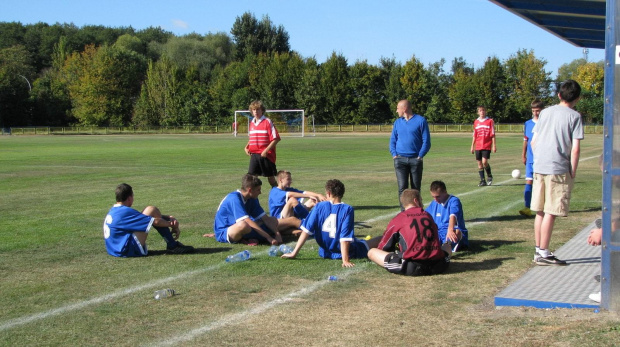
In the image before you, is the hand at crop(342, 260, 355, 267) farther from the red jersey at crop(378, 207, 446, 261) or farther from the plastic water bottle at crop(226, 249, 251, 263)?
the plastic water bottle at crop(226, 249, 251, 263)

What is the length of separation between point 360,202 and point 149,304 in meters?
7.17

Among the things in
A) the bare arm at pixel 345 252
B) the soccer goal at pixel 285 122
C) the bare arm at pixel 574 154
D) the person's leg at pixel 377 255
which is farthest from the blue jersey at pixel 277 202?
the soccer goal at pixel 285 122

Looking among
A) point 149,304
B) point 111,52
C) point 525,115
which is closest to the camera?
point 149,304

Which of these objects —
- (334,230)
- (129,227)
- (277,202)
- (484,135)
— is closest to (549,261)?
(334,230)

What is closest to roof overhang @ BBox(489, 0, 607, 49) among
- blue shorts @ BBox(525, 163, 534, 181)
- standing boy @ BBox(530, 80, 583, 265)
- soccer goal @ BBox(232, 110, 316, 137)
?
standing boy @ BBox(530, 80, 583, 265)

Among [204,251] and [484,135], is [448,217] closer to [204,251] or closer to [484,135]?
[204,251]

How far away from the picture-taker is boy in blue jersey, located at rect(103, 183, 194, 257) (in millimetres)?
7273

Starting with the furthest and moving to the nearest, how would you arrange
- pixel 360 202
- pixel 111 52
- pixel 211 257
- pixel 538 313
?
pixel 111 52 → pixel 360 202 → pixel 211 257 → pixel 538 313

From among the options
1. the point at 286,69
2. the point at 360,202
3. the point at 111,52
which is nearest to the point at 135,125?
the point at 111,52

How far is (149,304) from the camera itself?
18.0 feet

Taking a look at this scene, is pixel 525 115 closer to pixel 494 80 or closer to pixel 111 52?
pixel 494 80

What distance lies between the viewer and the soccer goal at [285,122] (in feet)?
217

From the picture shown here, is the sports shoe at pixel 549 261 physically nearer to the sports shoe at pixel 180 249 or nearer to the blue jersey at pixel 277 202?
the blue jersey at pixel 277 202

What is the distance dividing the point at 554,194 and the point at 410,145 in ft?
12.2
